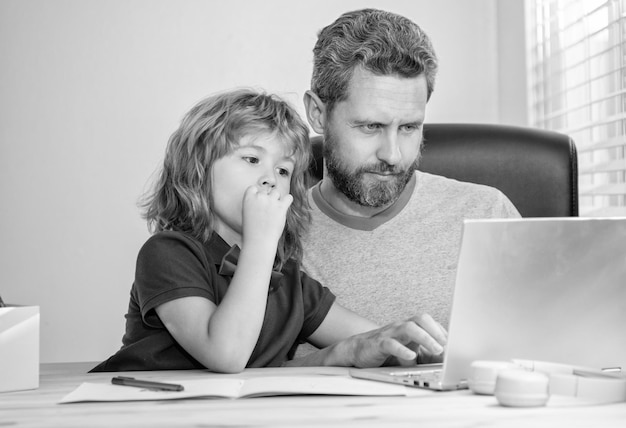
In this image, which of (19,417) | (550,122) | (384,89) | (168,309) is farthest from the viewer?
(550,122)

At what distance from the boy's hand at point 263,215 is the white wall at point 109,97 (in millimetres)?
1268

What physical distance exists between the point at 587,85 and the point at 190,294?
131cm

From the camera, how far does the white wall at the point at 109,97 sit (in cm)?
262

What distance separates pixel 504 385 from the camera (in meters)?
0.87

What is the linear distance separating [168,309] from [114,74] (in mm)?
1507

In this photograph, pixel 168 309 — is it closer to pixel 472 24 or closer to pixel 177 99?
pixel 177 99

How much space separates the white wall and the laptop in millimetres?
1685

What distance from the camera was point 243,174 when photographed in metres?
1.46

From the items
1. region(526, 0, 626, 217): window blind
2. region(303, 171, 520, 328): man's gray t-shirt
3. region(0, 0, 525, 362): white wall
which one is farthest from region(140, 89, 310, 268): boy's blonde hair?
region(0, 0, 525, 362): white wall

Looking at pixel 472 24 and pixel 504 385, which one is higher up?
pixel 472 24

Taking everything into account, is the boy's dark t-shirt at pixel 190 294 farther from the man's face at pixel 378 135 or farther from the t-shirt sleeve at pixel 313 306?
the man's face at pixel 378 135

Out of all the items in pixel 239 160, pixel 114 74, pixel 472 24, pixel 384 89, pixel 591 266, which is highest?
pixel 472 24

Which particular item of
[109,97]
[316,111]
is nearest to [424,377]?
[316,111]

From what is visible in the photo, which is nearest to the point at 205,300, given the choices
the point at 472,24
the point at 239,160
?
the point at 239,160
